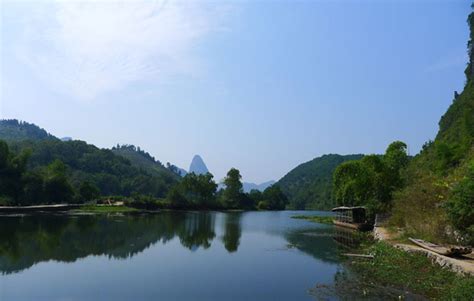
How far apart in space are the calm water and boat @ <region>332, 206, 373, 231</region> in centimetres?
927

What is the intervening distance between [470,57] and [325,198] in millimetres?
66697

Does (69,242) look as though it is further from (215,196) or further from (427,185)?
(215,196)

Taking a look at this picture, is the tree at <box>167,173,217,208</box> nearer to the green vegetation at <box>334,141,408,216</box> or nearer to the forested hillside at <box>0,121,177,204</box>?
the forested hillside at <box>0,121,177,204</box>

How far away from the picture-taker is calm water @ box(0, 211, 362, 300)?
51.8 feet

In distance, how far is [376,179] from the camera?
150ft

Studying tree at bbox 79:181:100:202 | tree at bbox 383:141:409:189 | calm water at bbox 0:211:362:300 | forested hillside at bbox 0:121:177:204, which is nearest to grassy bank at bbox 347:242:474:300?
calm water at bbox 0:211:362:300

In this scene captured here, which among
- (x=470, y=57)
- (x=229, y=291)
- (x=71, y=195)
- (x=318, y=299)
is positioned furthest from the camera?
(x=470, y=57)

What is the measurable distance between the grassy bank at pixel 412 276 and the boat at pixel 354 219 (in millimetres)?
20700

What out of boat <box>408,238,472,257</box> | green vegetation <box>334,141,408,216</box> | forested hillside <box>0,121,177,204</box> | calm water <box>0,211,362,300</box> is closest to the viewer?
calm water <box>0,211,362,300</box>

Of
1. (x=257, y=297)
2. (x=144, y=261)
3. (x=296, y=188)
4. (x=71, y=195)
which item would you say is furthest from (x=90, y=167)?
(x=257, y=297)

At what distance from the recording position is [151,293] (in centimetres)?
1566

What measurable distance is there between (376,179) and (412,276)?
99.2ft

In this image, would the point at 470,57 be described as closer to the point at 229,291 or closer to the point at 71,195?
the point at 71,195

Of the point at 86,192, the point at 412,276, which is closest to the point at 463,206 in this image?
the point at 412,276
